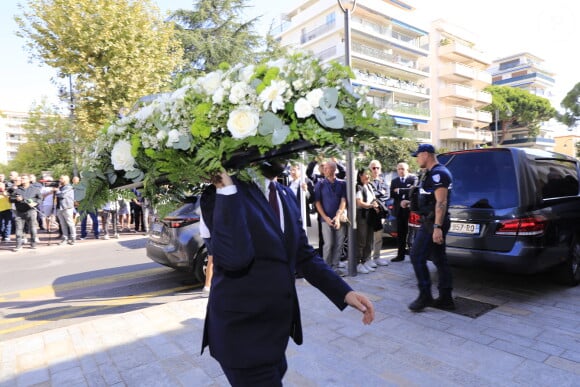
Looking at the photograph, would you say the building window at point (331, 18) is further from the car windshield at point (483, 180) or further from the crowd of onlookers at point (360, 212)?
the car windshield at point (483, 180)

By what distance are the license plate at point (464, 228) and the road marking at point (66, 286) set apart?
5423mm

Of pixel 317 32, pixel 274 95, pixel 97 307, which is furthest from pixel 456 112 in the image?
pixel 274 95

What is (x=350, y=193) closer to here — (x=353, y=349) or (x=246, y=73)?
(x=353, y=349)

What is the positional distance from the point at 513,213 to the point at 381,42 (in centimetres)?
4013

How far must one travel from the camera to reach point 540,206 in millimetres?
4570

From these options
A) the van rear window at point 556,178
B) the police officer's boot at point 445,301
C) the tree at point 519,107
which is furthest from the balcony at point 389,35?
the police officer's boot at point 445,301

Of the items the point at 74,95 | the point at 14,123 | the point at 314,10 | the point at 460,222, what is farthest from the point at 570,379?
the point at 14,123

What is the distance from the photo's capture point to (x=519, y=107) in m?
59.0

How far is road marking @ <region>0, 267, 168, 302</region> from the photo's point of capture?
616 cm

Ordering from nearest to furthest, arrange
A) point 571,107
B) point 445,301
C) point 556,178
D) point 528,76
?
point 445,301, point 556,178, point 571,107, point 528,76

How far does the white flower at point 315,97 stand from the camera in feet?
4.89

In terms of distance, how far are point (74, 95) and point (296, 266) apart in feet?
50.6

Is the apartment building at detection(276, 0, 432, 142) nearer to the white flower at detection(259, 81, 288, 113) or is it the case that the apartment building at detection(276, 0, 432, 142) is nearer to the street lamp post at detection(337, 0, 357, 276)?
the street lamp post at detection(337, 0, 357, 276)

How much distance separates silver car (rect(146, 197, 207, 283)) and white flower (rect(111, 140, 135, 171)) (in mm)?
4321
